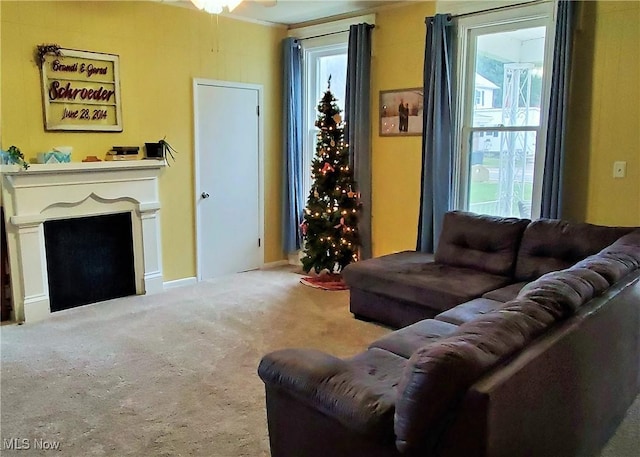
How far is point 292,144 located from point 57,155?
2491 mm

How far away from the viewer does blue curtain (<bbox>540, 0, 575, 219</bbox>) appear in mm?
3924

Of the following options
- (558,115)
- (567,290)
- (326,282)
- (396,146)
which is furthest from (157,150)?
(567,290)

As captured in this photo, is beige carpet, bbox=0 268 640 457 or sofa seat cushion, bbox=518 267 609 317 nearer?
sofa seat cushion, bbox=518 267 609 317

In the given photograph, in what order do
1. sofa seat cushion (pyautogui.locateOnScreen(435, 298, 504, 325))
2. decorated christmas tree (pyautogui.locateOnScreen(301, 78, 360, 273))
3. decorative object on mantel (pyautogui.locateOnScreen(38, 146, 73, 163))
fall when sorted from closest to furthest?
1. sofa seat cushion (pyautogui.locateOnScreen(435, 298, 504, 325))
2. decorative object on mantel (pyautogui.locateOnScreen(38, 146, 73, 163))
3. decorated christmas tree (pyautogui.locateOnScreen(301, 78, 360, 273))

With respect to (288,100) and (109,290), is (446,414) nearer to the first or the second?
(109,290)

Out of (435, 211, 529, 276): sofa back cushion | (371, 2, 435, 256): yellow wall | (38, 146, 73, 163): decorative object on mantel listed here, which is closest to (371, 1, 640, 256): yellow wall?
(435, 211, 529, 276): sofa back cushion

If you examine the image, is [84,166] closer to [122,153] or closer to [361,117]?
[122,153]

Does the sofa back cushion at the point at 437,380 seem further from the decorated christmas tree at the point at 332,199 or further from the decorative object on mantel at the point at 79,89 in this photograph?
the decorative object on mantel at the point at 79,89

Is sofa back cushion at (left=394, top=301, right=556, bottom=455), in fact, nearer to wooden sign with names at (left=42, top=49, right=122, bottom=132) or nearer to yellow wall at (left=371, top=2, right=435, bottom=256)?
yellow wall at (left=371, top=2, right=435, bottom=256)

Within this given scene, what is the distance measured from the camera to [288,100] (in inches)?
235

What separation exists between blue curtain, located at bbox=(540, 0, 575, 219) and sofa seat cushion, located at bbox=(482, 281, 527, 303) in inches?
32.3

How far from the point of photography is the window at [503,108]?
4.29 metres

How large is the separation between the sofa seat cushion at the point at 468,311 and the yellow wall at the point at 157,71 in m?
3.14

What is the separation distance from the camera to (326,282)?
550 centimetres
